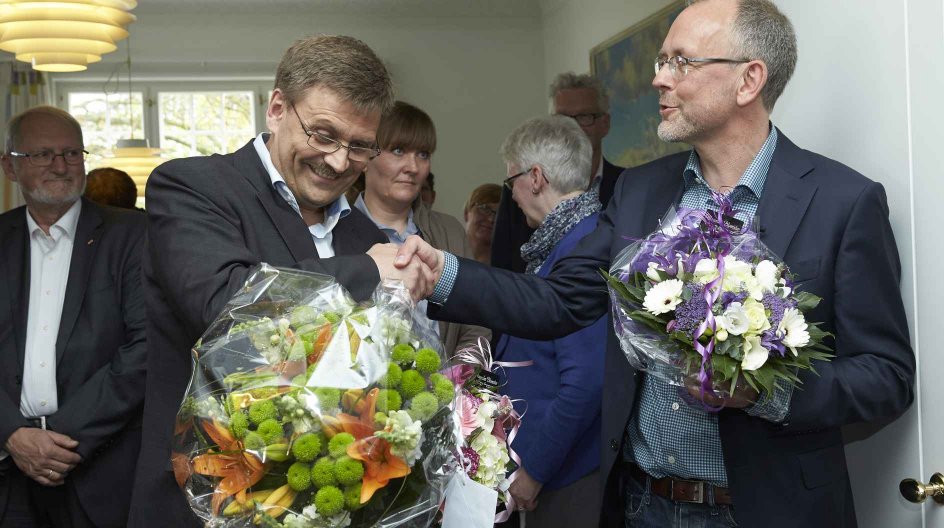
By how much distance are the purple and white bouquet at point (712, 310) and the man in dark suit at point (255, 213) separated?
46 centimetres

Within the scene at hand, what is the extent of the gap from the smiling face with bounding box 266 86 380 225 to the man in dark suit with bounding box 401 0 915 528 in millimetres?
204

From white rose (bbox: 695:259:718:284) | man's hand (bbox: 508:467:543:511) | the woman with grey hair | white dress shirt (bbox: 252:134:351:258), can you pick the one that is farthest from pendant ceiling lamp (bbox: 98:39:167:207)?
white rose (bbox: 695:259:718:284)

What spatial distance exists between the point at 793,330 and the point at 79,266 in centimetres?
270

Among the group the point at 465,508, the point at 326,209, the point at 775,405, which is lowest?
the point at 465,508

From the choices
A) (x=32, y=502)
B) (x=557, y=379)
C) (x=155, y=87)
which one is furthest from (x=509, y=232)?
(x=155, y=87)

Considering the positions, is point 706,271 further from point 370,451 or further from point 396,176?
point 396,176

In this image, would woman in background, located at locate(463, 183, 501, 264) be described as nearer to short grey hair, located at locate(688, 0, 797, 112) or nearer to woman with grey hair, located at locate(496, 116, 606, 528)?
woman with grey hair, located at locate(496, 116, 606, 528)

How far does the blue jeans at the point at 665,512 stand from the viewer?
81.8 inches

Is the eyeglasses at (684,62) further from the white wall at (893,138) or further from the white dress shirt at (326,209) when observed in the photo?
the white dress shirt at (326,209)

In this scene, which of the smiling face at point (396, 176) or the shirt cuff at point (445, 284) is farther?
the smiling face at point (396, 176)

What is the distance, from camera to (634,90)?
626 centimetres

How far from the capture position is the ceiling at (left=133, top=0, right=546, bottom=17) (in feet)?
28.0

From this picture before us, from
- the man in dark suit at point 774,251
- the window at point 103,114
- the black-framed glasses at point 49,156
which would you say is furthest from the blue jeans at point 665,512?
the window at point 103,114

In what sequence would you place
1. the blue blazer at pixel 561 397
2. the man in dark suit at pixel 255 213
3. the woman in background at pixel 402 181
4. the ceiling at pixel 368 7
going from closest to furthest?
the man in dark suit at pixel 255 213, the blue blazer at pixel 561 397, the woman in background at pixel 402 181, the ceiling at pixel 368 7
